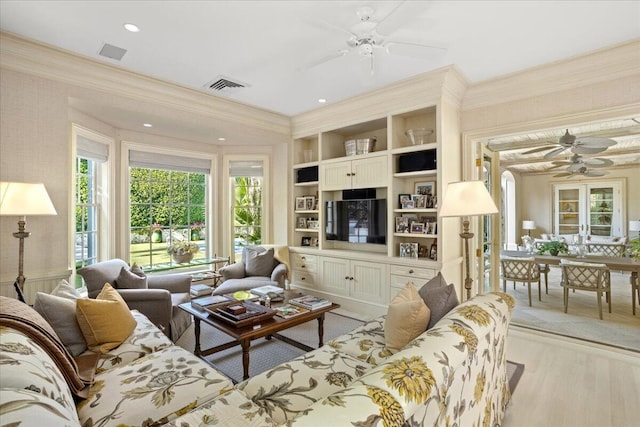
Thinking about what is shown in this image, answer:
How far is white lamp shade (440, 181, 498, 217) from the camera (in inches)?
92.7

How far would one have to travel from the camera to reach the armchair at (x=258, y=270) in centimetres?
385

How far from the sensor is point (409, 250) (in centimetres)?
374

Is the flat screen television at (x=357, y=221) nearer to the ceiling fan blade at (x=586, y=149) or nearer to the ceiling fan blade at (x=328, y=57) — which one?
the ceiling fan blade at (x=328, y=57)

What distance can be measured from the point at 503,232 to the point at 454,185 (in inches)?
288

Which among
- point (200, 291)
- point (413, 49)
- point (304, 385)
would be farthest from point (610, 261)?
point (200, 291)

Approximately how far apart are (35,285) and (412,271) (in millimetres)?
3582

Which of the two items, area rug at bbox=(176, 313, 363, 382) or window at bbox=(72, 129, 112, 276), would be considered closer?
area rug at bbox=(176, 313, 363, 382)

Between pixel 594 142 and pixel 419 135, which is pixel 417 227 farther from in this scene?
pixel 594 142

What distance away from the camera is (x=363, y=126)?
433 cm

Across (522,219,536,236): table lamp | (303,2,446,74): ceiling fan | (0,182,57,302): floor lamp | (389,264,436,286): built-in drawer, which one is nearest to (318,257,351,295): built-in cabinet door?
(389,264,436,286): built-in drawer

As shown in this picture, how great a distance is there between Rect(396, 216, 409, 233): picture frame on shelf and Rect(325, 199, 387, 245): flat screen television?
20 cm

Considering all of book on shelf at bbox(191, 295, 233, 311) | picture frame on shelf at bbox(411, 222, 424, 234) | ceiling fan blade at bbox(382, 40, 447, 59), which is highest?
ceiling fan blade at bbox(382, 40, 447, 59)

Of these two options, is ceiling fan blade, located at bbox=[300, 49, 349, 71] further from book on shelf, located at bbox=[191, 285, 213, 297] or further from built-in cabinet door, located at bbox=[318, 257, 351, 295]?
book on shelf, located at bbox=[191, 285, 213, 297]

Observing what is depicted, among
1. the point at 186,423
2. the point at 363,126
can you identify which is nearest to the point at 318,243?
the point at 363,126
